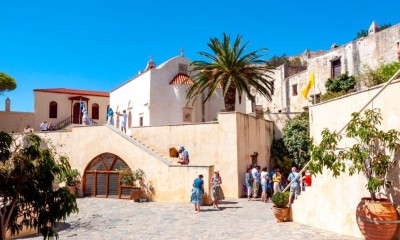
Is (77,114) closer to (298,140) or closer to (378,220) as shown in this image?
(298,140)

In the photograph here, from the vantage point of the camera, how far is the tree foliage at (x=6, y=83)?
152 ft

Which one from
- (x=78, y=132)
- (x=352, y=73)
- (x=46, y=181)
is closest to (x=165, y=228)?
(x=46, y=181)

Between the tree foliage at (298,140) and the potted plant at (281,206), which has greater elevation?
the tree foliage at (298,140)

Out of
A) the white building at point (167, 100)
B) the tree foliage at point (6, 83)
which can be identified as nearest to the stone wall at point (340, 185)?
the white building at point (167, 100)

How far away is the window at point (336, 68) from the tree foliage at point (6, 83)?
4082 cm

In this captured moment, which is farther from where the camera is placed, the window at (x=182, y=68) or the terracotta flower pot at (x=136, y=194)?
the window at (x=182, y=68)

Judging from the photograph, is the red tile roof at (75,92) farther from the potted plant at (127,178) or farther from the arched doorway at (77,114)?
the potted plant at (127,178)

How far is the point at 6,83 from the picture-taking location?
46938mm

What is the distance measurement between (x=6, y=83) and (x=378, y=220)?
1943 inches

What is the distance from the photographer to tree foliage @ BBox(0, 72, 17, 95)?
4634 centimetres

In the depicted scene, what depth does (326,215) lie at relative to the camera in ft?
37.6

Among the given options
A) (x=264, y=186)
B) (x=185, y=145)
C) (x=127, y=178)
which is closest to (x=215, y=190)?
(x=264, y=186)

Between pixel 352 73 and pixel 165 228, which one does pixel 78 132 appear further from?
pixel 352 73

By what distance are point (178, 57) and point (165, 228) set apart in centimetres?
2098
